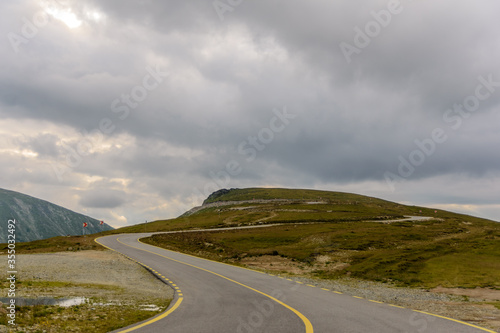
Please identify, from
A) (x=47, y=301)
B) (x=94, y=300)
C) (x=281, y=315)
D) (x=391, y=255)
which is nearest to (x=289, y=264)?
(x=391, y=255)

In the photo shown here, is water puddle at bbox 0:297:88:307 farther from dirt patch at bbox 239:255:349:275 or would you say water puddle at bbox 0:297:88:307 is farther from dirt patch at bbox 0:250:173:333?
dirt patch at bbox 239:255:349:275

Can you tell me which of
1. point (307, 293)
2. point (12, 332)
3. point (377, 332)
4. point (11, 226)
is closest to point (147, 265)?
point (11, 226)

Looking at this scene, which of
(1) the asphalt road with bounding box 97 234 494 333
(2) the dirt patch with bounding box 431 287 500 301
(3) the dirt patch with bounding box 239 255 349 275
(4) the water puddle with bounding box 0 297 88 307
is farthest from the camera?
(3) the dirt patch with bounding box 239 255 349 275

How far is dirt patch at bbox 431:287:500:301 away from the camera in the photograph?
21.4 m

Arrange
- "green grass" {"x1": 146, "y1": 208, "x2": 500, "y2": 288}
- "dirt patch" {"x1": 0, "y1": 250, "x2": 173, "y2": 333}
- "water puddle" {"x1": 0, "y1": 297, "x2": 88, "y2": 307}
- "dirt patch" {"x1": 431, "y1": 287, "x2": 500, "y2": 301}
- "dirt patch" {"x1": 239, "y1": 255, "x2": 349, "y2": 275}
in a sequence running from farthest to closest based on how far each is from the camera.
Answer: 1. "dirt patch" {"x1": 239, "y1": 255, "x2": 349, "y2": 275}
2. "green grass" {"x1": 146, "y1": 208, "x2": 500, "y2": 288}
3. "dirt patch" {"x1": 431, "y1": 287, "x2": 500, "y2": 301}
4. "water puddle" {"x1": 0, "y1": 297, "x2": 88, "y2": 307}
5. "dirt patch" {"x1": 0, "y1": 250, "x2": 173, "y2": 333}

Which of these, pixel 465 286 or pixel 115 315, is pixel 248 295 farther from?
pixel 465 286


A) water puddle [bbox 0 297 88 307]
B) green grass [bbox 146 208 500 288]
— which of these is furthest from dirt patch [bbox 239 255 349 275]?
water puddle [bbox 0 297 88 307]

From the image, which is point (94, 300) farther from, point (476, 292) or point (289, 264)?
point (289, 264)

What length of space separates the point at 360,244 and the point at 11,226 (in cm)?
4886

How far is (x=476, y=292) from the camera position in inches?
920

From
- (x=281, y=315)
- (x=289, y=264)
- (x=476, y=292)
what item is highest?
(x=281, y=315)

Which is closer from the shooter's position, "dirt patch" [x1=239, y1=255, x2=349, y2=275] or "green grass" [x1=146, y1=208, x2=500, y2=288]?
"green grass" [x1=146, y1=208, x2=500, y2=288]

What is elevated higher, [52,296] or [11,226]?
[11,226]

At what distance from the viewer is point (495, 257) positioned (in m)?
38.5
